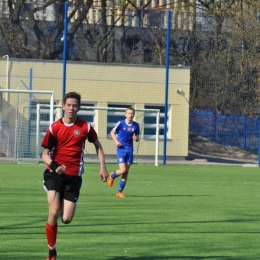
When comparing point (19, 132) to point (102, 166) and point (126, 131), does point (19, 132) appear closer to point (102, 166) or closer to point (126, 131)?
point (126, 131)

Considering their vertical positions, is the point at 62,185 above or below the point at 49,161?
below

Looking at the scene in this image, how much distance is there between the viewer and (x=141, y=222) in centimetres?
1037

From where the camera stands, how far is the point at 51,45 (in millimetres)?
28422

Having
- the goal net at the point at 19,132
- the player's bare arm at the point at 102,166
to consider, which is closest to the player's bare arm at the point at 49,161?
the player's bare arm at the point at 102,166

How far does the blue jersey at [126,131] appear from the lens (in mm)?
14782

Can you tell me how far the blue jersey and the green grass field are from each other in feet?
3.93

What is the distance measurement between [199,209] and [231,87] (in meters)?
19.2

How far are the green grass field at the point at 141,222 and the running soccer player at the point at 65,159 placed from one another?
54cm

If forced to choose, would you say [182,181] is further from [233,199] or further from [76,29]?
[76,29]

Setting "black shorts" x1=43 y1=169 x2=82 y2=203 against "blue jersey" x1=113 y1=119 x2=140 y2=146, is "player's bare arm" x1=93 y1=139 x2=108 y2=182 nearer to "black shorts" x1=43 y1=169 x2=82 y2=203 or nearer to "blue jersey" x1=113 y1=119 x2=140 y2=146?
"black shorts" x1=43 y1=169 x2=82 y2=203

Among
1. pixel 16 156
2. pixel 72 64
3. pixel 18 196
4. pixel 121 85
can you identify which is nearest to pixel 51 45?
pixel 72 64

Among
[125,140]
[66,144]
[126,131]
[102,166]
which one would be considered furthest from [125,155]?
[66,144]

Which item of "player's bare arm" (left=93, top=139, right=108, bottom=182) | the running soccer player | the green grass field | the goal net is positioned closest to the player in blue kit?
the green grass field

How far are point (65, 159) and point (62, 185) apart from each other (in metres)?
0.29
